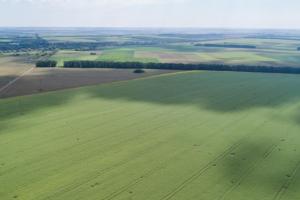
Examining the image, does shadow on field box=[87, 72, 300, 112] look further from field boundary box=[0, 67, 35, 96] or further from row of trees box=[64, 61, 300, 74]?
field boundary box=[0, 67, 35, 96]

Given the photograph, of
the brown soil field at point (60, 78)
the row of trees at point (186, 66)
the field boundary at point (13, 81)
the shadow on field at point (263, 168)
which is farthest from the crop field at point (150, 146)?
the row of trees at point (186, 66)

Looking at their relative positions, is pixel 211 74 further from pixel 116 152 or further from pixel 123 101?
pixel 116 152

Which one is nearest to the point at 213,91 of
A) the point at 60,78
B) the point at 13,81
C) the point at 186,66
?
the point at 186,66

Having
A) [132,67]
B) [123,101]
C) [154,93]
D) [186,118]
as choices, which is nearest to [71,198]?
[186,118]

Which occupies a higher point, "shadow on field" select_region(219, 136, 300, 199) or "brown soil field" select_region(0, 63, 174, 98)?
"shadow on field" select_region(219, 136, 300, 199)

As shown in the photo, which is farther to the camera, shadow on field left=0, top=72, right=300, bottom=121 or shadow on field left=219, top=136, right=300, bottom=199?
shadow on field left=0, top=72, right=300, bottom=121

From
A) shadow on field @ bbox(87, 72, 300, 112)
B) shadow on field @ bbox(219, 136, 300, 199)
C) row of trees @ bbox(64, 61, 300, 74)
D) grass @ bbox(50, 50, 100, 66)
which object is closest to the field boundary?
row of trees @ bbox(64, 61, 300, 74)

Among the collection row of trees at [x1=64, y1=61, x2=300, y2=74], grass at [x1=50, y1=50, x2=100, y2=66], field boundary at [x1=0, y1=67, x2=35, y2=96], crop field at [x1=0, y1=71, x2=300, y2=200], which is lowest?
A: field boundary at [x1=0, y1=67, x2=35, y2=96]
